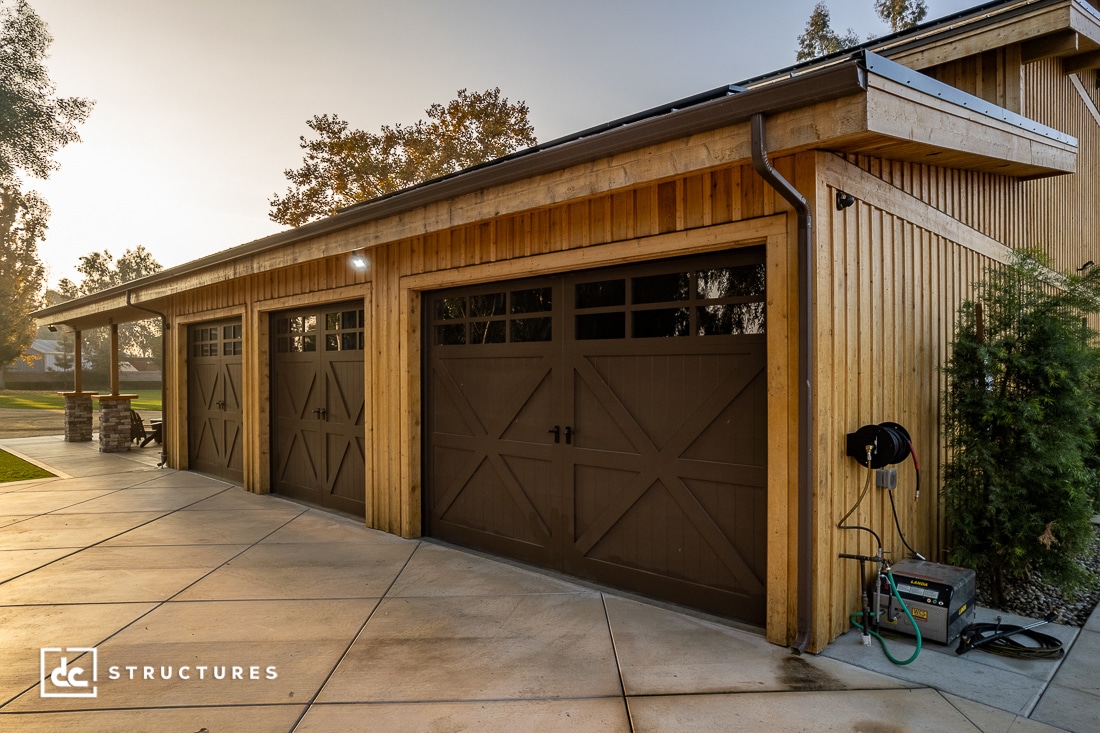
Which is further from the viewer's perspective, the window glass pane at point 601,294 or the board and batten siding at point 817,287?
the window glass pane at point 601,294

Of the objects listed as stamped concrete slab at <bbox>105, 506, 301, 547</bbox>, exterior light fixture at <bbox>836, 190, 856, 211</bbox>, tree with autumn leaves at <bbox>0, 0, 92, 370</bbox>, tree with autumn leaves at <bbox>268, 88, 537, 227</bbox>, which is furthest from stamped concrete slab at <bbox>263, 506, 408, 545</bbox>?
tree with autumn leaves at <bbox>0, 0, 92, 370</bbox>

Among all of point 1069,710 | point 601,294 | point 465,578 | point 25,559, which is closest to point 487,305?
point 601,294

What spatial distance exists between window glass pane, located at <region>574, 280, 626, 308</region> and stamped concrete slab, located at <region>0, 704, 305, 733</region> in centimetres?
290

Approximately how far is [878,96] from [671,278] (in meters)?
1.50

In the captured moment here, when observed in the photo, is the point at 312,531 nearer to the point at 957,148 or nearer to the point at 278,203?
the point at 957,148

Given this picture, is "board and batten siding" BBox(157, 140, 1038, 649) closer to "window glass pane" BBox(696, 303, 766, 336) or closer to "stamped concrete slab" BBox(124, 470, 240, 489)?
"window glass pane" BBox(696, 303, 766, 336)

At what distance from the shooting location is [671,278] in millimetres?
3871

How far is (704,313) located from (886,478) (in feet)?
4.49

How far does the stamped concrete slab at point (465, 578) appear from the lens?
13.6 ft

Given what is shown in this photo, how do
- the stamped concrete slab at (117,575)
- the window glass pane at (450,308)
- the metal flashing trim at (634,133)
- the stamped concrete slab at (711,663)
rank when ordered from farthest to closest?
the window glass pane at (450,308), the stamped concrete slab at (117,575), the stamped concrete slab at (711,663), the metal flashing trim at (634,133)

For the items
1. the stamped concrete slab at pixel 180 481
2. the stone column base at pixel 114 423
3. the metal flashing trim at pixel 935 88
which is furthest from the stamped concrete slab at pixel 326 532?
the stone column base at pixel 114 423

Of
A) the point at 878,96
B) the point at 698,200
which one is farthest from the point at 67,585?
the point at 878,96

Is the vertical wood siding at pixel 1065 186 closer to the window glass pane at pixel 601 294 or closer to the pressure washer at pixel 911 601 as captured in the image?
the pressure washer at pixel 911 601

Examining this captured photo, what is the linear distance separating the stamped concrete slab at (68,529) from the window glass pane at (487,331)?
12.8 feet
